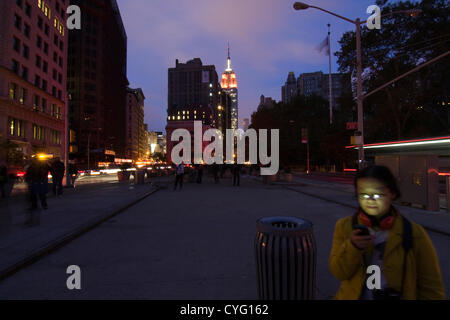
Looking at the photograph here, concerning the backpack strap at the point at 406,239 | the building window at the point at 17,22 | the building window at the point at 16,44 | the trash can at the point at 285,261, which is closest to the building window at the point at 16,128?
the building window at the point at 16,44

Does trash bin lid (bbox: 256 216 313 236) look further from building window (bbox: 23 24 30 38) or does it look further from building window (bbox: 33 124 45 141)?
building window (bbox: 23 24 30 38)

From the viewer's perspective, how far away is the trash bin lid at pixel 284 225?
8.21 feet

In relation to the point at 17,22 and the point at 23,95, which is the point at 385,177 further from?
the point at 17,22

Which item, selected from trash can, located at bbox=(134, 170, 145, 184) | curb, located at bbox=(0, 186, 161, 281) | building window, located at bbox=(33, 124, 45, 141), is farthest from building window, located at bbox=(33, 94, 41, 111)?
curb, located at bbox=(0, 186, 161, 281)

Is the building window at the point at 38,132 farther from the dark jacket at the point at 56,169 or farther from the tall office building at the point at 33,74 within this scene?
the dark jacket at the point at 56,169

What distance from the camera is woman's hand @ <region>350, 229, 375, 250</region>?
161cm

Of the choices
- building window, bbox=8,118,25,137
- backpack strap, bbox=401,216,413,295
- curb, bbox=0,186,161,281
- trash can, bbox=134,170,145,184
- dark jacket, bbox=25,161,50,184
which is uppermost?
building window, bbox=8,118,25,137

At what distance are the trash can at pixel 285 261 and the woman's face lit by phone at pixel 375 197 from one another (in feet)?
2.77

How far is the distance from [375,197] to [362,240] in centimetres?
32

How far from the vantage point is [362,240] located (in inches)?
63.8

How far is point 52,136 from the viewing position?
4544cm

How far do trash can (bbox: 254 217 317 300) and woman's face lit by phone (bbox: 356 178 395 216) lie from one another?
0.85 meters

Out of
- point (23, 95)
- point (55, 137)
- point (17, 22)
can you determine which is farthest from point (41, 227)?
point (55, 137)
